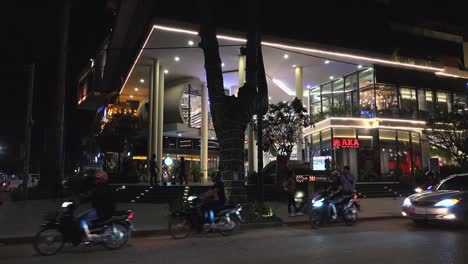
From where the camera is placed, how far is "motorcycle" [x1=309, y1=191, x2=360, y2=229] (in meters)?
12.3

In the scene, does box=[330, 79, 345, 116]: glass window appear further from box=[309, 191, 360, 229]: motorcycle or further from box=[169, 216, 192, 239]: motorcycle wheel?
box=[169, 216, 192, 239]: motorcycle wheel

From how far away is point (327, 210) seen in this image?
12367 mm

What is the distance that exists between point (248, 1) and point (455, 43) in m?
31.6

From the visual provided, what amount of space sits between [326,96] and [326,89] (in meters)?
0.62

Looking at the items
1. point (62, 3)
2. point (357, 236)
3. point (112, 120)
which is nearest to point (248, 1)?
point (357, 236)

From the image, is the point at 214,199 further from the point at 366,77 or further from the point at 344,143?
the point at 366,77

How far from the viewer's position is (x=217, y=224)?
10586 millimetres

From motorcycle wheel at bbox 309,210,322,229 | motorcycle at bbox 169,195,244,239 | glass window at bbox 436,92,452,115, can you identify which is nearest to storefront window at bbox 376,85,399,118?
glass window at bbox 436,92,452,115

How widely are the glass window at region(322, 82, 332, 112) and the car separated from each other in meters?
23.1

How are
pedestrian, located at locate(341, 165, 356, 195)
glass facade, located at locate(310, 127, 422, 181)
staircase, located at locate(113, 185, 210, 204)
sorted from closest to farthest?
pedestrian, located at locate(341, 165, 356, 195), staircase, located at locate(113, 185, 210, 204), glass facade, located at locate(310, 127, 422, 181)

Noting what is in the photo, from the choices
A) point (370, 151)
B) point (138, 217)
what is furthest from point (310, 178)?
point (370, 151)

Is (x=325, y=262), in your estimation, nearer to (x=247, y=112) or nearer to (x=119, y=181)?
(x=247, y=112)

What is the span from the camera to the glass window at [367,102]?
30.3 m

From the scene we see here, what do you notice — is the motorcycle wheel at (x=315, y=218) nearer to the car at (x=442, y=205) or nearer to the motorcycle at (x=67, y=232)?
the car at (x=442, y=205)
